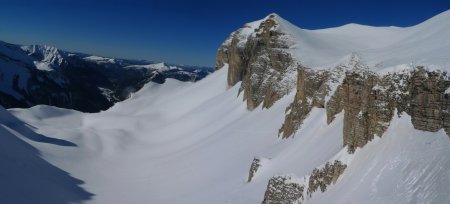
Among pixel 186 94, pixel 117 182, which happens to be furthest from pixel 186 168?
pixel 186 94

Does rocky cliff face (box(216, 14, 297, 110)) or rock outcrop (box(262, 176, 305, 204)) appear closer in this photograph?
rock outcrop (box(262, 176, 305, 204))

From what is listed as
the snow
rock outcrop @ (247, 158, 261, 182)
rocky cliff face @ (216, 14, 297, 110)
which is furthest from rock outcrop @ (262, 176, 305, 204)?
rocky cliff face @ (216, 14, 297, 110)

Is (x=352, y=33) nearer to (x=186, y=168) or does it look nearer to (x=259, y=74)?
(x=259, y=74)

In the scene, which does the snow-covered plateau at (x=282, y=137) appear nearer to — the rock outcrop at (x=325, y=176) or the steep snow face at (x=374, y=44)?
the rock outcrop at (x=325, y=176)

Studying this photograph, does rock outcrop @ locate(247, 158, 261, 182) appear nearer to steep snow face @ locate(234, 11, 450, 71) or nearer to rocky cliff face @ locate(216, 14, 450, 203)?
rocky cliff face @ locate(216, 14, 450, 203)

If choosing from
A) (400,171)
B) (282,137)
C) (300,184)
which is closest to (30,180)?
(282,137)
